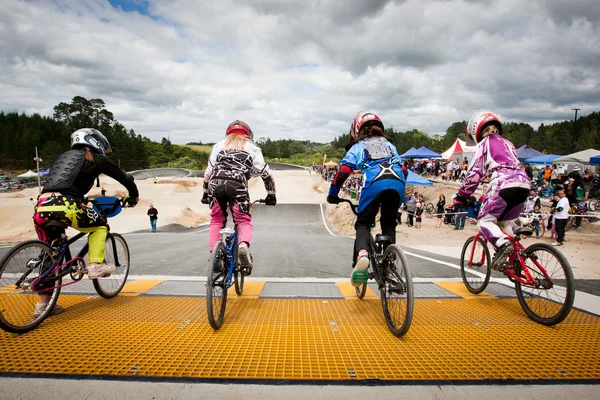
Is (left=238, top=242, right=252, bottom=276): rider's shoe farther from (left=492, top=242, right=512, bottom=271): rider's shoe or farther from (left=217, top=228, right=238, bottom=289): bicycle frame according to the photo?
(left=492, top=242, right=512, bottom=271): rider's shoe

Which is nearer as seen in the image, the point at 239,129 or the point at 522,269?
the point at 522,269

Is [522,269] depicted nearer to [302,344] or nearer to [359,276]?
[359,276]

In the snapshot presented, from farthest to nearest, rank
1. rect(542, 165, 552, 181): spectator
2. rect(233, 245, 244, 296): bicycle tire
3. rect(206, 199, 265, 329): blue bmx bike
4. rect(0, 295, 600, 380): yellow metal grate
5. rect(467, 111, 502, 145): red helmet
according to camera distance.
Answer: rect(542, 165, 552, 181): spectator → rect(467, 111, 502, 145): red helmet → rect(233, 245, 244, 296): bicycle tire → rect(206, 199, 265, 329): blue bmx bike → rect(0, 295, 600, 380): yellow metal grate

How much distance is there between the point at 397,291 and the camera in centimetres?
297

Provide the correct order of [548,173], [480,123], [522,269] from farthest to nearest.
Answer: [548,173], [480,123], [522,269]

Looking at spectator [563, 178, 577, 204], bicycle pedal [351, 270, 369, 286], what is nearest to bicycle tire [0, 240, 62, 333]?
bicycle pedal [351, 270, 369, 286]

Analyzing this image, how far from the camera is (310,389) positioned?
2.06 meters

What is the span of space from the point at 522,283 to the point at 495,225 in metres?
0.70

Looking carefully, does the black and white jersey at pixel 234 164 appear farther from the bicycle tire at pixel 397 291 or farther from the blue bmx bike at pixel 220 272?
the bicycle tire at pixel 397 291

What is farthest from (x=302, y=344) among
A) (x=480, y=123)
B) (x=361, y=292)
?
(x=480, y=123)

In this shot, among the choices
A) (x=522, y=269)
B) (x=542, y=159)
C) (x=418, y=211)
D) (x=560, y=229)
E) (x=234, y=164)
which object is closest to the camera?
(x=522, y=269)

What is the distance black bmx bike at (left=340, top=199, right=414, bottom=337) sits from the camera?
9.03ft

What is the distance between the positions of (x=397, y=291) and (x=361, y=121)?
1.96 metres

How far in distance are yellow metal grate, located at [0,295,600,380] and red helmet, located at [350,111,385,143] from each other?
2.07 meters
